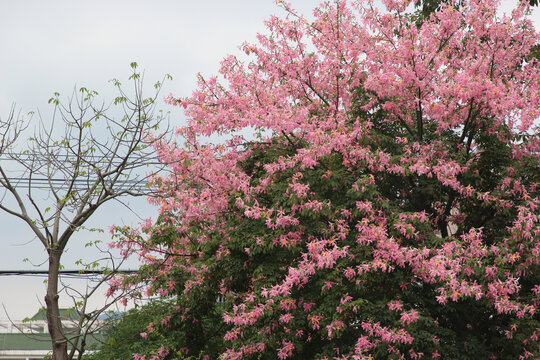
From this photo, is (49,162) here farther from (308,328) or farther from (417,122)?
(417,122)

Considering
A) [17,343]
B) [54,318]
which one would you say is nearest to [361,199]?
[54,318]

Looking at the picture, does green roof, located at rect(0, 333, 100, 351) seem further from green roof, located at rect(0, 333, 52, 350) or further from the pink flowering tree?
the pink flowering tree

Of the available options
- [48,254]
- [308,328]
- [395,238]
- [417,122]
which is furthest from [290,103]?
[48,254]

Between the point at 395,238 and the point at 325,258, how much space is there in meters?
1.72

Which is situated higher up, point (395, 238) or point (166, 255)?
point (166, 255)

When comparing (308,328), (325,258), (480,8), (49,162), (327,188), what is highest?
(480,8)

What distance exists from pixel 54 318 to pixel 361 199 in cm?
632

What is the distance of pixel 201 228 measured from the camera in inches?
539

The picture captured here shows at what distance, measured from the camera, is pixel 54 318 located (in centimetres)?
1144

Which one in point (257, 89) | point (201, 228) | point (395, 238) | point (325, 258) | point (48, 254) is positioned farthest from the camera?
point (201, 228)

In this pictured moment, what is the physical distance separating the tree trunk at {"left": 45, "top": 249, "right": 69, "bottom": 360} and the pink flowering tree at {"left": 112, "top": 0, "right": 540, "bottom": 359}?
254cm

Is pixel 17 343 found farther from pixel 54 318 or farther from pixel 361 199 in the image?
pixel 361 199

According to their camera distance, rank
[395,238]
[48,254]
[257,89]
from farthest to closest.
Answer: [257,89]
[48,254]
[395,238]

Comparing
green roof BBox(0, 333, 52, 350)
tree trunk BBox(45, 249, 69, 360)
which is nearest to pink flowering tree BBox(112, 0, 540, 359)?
tree trunk BBox(45, 249, 69, 360)
